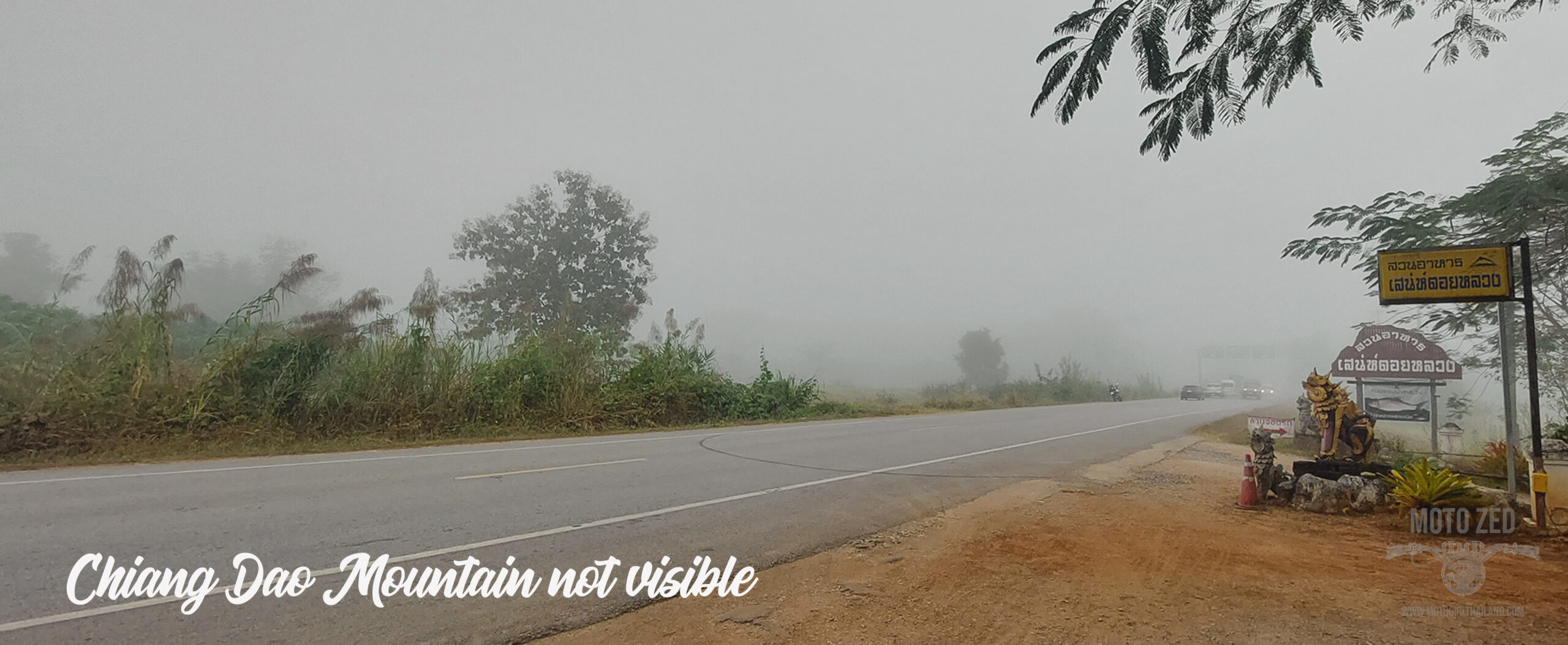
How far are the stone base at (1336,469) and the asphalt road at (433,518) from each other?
323 centimetres

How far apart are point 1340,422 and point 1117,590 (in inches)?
245

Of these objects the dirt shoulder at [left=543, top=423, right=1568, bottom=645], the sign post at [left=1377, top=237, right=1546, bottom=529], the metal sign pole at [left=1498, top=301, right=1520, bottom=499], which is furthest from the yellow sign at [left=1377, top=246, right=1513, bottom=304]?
the dirt shoulder at [left=543, top=423, right=1568, bottom=645]

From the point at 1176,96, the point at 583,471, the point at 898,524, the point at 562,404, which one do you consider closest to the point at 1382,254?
the point at 1176,96

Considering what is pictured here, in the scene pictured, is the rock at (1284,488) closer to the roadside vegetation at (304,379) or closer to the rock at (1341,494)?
the rock at (1341,494)

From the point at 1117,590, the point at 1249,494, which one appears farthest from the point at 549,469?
the point at 1249,494

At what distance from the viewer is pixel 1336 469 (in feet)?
24.5

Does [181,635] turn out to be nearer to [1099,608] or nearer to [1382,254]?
[1099,608]

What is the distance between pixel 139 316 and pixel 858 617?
A: 15.0 metres

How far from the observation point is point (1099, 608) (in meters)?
4.11

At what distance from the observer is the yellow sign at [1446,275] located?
6688 mm

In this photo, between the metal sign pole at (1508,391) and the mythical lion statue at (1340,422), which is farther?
the mythical lion statue at (1340,422)

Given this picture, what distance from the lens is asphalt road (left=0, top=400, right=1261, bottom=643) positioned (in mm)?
3660

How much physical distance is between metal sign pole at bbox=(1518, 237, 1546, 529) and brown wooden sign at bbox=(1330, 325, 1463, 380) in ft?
23.4

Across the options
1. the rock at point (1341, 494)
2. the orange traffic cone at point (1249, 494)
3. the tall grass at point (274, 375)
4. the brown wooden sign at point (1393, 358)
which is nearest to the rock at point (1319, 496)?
the rock at point (1341, 494)
